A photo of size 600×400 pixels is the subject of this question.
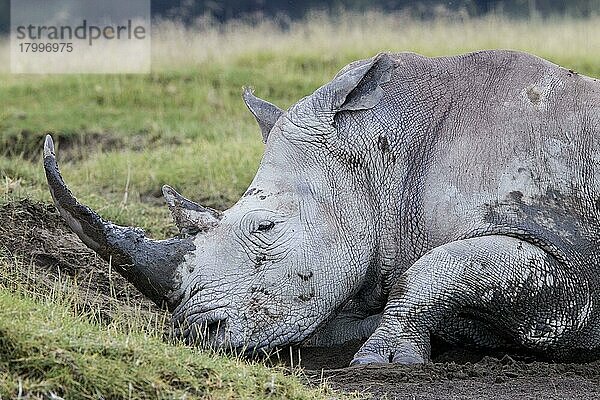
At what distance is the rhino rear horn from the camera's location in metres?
6.77

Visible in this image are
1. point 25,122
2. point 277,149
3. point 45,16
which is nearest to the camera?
point 277,149

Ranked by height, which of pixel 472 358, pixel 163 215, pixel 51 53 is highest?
pixel 51 53

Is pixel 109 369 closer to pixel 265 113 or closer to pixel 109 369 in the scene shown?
pixel 109 369

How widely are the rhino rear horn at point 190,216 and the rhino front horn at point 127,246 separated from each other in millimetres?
118

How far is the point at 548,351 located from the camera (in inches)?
266

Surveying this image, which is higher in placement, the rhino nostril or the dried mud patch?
the dried mud patch

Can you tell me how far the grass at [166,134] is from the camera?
17.1ft

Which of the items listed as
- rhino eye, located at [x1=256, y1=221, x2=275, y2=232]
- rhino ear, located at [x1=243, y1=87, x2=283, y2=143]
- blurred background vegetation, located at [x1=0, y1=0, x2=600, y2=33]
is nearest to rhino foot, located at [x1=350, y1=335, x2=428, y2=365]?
rhino eye, located at [x1=256, y1=221, x2=275, y2=232]

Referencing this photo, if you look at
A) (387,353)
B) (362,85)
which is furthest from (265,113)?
(387,353)

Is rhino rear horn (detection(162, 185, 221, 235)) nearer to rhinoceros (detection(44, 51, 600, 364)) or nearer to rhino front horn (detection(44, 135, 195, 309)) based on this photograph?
rhinoceros (detection(44, 51, 600, 364))

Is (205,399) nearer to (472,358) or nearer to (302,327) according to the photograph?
(302,327)

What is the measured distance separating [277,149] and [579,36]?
450 inches

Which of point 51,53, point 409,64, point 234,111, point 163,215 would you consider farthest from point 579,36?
point 409,64

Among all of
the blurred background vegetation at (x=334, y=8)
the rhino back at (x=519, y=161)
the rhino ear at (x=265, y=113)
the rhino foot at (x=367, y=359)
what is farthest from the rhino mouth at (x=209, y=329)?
the blurred background vegetation at (x=334, y=8)
